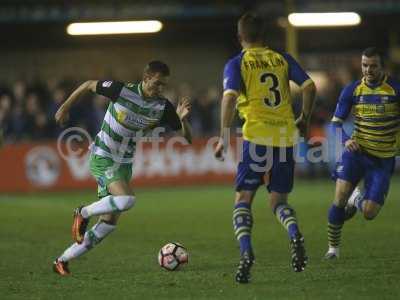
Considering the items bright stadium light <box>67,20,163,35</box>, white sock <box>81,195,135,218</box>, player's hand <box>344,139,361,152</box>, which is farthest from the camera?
bright stadium light <box>67,20,163,35</box>

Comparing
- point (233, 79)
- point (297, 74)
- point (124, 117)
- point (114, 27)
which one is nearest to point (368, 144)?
point (297, 74)

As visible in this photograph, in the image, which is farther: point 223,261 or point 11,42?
point 11,42

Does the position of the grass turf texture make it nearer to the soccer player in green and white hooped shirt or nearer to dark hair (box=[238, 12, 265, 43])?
the soccer player in green and white hooped shirt

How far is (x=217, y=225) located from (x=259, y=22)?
20.0 feet

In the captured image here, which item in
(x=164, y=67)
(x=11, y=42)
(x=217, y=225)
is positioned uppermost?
(x=11, y=42)

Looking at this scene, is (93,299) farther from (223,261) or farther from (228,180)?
(228,180)

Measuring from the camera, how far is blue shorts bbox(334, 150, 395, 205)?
10.9 metres

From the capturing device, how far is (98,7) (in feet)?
85.1

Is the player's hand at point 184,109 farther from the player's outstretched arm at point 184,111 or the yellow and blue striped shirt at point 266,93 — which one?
the yellow and blue striped shirt at point 266,93

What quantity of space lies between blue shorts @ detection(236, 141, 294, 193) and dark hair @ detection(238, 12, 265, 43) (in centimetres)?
96

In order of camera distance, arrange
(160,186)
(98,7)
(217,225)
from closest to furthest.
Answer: (217,225) → (160,186) → (98,7)

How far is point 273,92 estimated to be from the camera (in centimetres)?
954

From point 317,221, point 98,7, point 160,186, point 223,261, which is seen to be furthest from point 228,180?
point 223,261

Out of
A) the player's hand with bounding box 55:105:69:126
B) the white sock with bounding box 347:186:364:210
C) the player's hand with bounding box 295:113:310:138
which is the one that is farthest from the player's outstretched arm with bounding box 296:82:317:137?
the player's hand with bounding box 55:105:69:126
